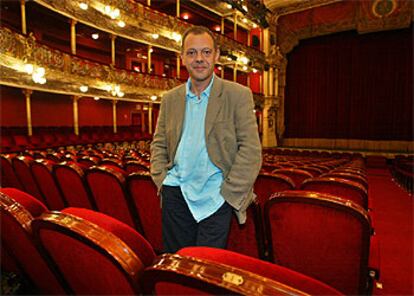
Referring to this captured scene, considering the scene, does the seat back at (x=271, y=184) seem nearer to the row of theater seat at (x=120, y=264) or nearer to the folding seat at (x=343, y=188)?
the folding seat at (x=343, y=188)

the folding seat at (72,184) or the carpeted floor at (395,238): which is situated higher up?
the folding seat at (72,184)

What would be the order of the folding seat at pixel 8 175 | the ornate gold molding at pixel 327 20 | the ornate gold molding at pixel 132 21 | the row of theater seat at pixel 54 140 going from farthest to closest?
the ornate gold molding at pixel 327 20 → the ornate gold molding at pixel 132 21 → the row of theater seat at pixel 54 140 → the folding seat at pixel 8 175

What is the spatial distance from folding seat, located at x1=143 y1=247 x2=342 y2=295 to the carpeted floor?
1.85 meters

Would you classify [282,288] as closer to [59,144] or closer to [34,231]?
[34,231]

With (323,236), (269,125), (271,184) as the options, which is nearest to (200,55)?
(323,236)

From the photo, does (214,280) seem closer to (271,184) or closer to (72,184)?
(271,184)

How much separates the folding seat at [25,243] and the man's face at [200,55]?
886mm

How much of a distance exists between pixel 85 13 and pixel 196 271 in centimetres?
→ 1242

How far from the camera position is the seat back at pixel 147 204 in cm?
211

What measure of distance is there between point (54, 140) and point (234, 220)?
11.2 metres

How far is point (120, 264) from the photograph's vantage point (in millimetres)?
699

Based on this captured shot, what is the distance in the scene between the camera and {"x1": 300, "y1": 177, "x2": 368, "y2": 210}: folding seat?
2088 millimetres

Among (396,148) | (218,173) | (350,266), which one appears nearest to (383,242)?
(350,266)

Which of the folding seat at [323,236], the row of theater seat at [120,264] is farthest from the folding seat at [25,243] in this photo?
the folding seat at [323,236]
